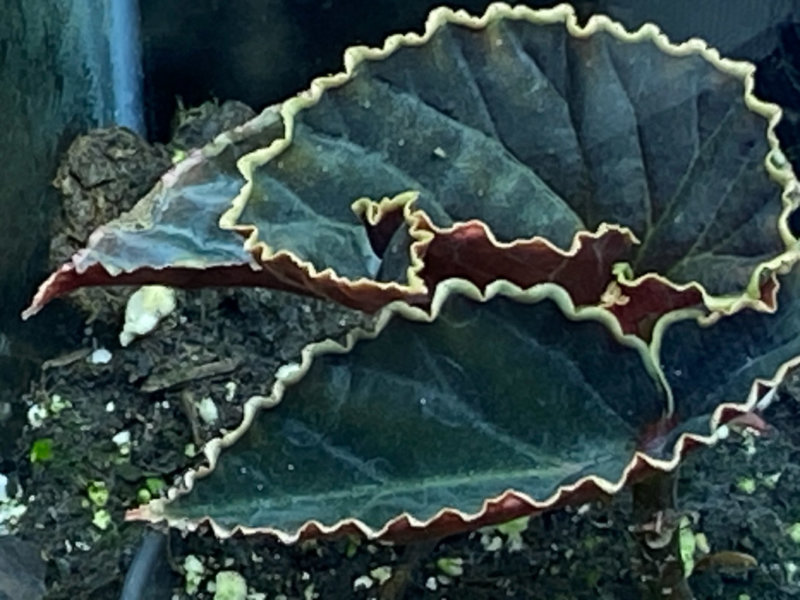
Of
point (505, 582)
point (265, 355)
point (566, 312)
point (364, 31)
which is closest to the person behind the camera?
point (566, 312)

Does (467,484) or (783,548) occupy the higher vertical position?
(467,484)

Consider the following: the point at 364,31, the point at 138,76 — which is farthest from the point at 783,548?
the point at 138,76

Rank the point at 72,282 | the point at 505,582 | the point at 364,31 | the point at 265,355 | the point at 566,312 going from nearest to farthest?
the point at 566,312 < the point at 72,282 < the point at 505,582 < the point at 265,355 < the point at 364,31

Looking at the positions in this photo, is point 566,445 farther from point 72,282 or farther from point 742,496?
point 742,496

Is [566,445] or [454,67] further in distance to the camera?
[454,67]

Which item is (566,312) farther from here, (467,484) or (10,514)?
(10,514)

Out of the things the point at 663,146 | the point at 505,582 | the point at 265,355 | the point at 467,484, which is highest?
the point at 663,146

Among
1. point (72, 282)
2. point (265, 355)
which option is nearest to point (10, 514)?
point (265, 355)
